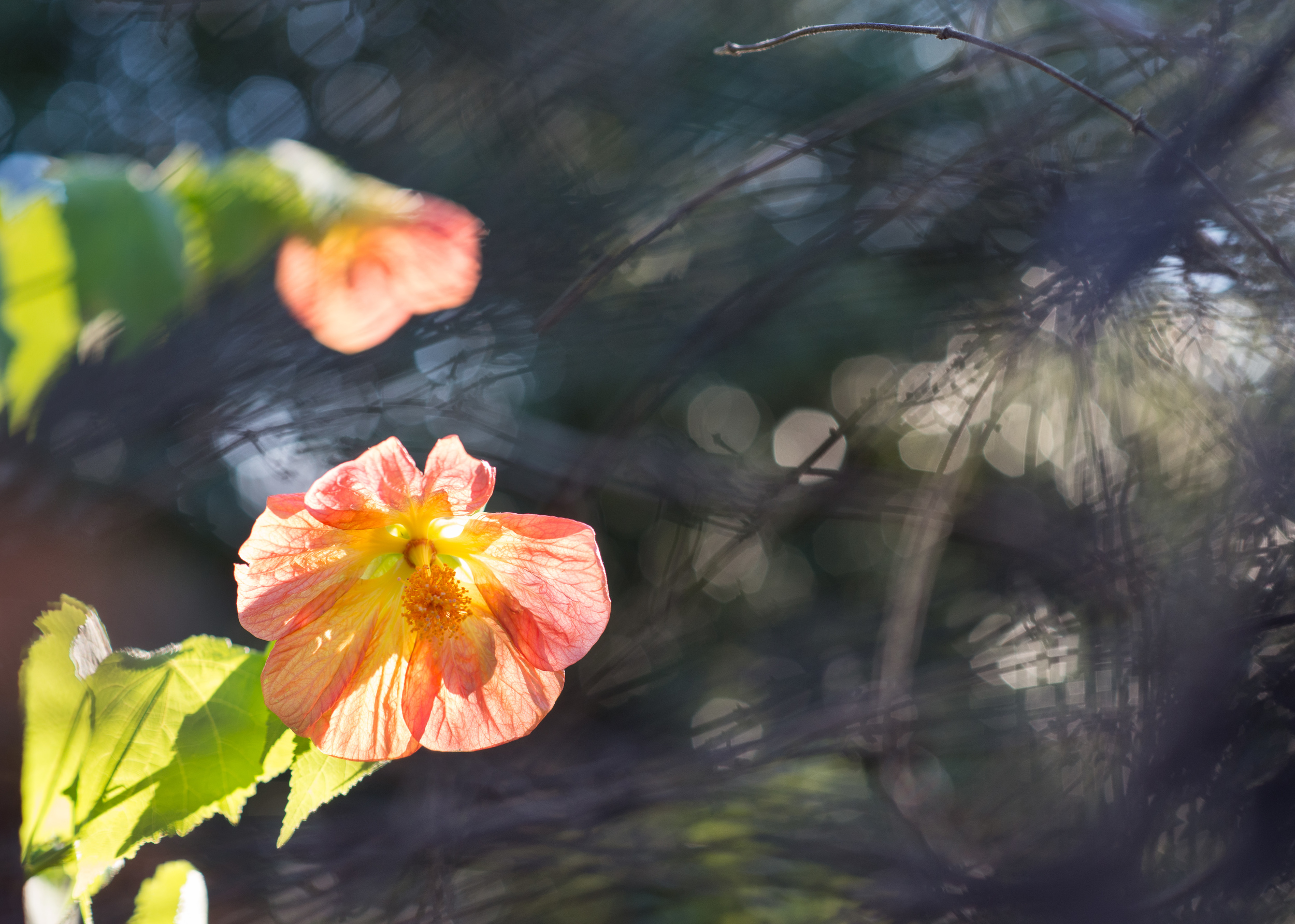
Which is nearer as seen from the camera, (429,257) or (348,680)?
(348,680)

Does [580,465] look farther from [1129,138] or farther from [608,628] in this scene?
[1129,138]

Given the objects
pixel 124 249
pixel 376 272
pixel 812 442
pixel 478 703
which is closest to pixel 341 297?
pixel 376 272

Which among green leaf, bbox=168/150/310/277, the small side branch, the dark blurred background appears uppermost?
the small side branch

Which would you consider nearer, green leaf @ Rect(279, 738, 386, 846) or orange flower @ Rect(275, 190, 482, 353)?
green leaf @ Rect(279, 738, 386, 846)

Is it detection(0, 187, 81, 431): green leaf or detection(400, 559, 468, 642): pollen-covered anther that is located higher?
detection(0, 187, 81, 431): green leaf

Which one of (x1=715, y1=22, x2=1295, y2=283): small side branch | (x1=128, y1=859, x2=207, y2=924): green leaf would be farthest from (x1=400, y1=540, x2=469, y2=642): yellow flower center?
(x1=715, y1=22, x2=1295, y2=283): small side branch

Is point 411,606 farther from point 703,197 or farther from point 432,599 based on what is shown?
point 703,197

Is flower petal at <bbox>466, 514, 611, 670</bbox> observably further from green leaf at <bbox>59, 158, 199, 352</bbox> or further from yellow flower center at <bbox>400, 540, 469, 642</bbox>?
green leaf at <bbox>59, 158, 199, 352</bbox>

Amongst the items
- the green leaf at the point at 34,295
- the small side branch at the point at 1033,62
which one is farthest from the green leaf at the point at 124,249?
the small side branch at the point at 1033,62
